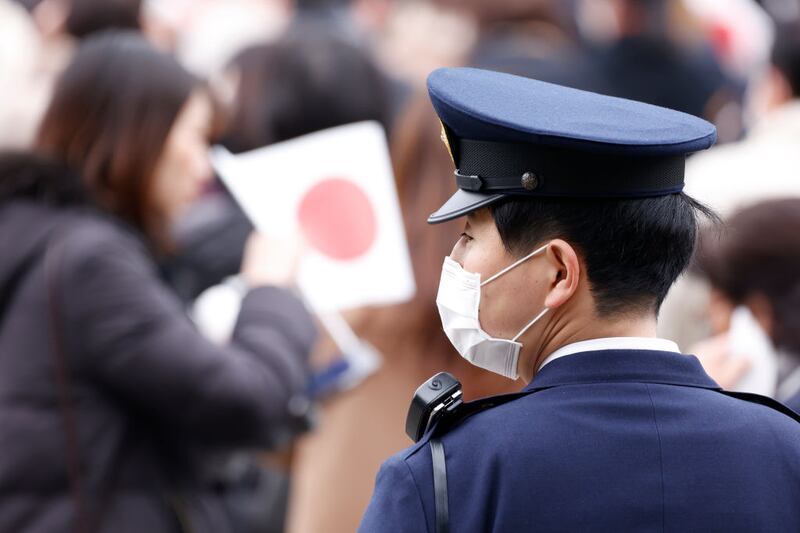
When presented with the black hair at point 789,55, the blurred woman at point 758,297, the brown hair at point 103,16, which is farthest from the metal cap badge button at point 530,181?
the brown hair at point 103,16

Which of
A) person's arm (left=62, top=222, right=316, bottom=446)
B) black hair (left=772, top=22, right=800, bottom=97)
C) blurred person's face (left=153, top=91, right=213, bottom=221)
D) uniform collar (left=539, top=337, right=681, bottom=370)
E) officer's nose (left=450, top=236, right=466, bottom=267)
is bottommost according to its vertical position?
black hair (left=772, top=22, right=800, bottom=97)

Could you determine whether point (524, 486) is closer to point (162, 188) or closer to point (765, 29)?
point (162, 188)

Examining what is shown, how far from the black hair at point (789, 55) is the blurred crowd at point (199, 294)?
3.52 ft

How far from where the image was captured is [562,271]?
175cm

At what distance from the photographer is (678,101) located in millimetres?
5723

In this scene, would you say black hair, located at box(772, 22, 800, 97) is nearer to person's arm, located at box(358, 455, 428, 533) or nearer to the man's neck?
the man's neck

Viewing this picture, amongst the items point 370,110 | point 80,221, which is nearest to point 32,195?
point 80,221

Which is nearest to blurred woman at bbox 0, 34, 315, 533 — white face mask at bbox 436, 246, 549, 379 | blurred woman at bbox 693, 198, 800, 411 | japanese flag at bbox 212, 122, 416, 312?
japanese flag at bbox 212, 122, 416, 312

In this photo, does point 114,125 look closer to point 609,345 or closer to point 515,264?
point 515,264

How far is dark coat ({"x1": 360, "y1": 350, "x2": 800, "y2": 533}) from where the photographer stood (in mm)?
1646

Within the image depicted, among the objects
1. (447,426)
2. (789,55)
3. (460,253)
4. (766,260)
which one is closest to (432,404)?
(447,426)

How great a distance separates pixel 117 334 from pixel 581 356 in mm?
1465

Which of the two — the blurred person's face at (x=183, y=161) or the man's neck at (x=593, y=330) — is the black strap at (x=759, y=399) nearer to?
the man's neck at (x=593, y=330)

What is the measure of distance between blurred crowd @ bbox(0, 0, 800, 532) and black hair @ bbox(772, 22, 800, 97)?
107 cm
